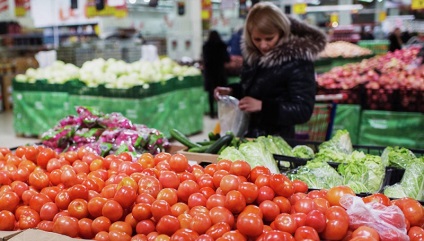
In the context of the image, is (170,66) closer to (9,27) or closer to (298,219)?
(298,219)

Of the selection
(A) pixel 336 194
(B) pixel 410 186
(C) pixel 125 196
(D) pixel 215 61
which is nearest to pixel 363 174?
(B) pixel 410 186

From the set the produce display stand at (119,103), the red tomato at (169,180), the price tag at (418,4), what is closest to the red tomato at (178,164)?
the red tomato at (169,180)

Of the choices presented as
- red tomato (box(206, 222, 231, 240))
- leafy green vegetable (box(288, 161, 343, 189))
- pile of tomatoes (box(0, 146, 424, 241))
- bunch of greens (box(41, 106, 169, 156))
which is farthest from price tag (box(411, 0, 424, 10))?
red tomato (box(206, 222, 231, 240))

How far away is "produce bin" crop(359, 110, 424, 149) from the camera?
5719 mm

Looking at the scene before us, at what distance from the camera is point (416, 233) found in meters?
1.64

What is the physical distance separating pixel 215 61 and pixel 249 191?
796 centimetres

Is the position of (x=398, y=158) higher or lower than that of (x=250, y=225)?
lower

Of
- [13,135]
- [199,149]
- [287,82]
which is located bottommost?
[13,135]

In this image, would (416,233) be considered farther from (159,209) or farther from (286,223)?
(159,209)

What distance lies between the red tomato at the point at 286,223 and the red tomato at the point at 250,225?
7cm

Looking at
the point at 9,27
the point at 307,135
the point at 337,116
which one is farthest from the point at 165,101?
the point at 9,27

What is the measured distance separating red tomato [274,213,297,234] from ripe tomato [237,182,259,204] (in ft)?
0.41

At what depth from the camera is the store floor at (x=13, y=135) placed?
780cm

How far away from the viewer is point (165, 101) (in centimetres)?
730
